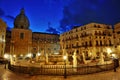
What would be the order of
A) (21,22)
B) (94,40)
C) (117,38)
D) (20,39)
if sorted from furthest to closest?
(21,22) → (20,39) → (117,38) → (94,40)

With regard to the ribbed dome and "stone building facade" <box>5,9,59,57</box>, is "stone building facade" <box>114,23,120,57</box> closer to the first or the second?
"stone building facade" <box>5,9,59,57</box>

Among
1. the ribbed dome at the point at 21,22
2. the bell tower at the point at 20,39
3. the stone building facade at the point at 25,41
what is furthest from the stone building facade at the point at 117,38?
the ribbed dome at the point at 21,22

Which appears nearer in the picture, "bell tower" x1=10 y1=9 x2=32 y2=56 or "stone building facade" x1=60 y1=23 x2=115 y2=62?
"stone building facade" x1=60 y1=23 x2=115 y2=62

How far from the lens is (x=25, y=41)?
61531 mm

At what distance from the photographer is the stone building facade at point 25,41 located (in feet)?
194

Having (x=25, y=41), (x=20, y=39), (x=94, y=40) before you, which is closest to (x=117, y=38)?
(x=94, y=40)

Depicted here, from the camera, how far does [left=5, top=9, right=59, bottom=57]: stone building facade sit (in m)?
59.2

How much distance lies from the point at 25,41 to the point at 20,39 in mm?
2454

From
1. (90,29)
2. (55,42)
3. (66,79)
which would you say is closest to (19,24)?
(55,42)

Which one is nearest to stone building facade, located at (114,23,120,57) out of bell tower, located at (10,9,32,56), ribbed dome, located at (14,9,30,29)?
bell tower, located at (10,9,32,56)

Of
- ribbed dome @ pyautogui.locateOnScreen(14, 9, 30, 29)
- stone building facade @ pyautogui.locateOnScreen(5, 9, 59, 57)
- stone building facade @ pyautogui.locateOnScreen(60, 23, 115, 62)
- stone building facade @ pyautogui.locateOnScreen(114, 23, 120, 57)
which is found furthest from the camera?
ribbed dome @ pyautogui.locateOnScreen(14, 9, 30, 29)

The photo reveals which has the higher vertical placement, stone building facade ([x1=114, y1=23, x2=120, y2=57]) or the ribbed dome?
the ribbed dome

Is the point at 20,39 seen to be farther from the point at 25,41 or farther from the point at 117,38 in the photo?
the point at 117,38

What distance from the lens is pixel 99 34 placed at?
161 ft
